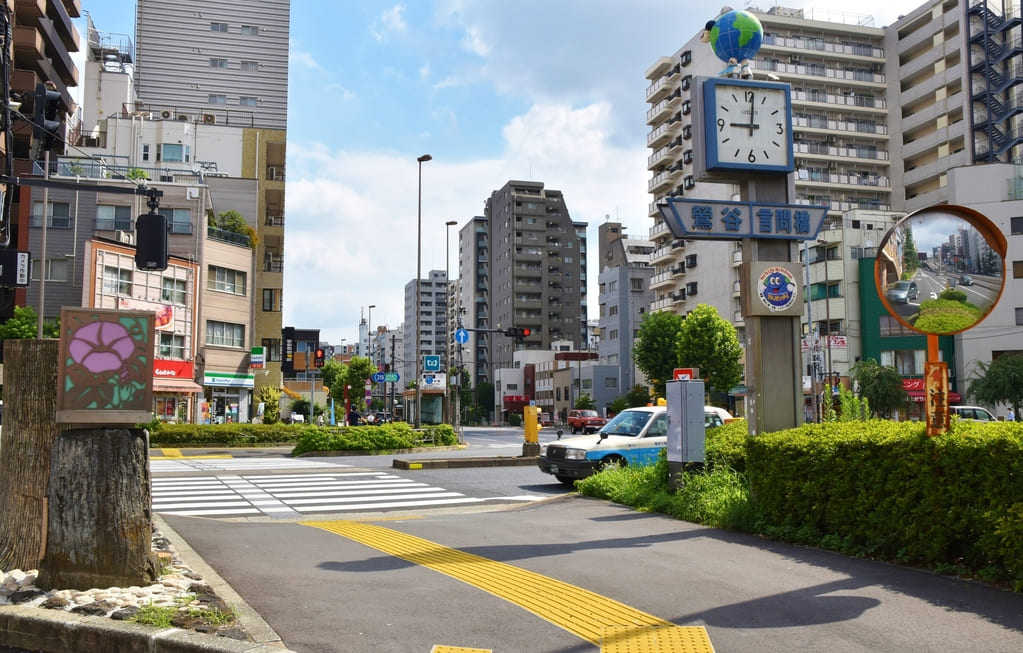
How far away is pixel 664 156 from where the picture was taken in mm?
77938

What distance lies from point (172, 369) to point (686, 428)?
135 feet

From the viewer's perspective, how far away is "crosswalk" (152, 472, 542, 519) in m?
A: 14.4

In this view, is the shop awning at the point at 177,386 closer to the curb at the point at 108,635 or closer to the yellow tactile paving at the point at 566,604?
the yellow tactile paving at the point at 566,604

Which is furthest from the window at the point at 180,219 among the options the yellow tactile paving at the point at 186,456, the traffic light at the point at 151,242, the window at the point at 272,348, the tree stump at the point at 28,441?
the tree stump at the point at 28,441

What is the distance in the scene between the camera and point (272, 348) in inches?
2502

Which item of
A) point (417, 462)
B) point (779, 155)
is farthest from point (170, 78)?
point (779, 155)

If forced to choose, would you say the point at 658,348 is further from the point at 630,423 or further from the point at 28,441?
the point at 28,441

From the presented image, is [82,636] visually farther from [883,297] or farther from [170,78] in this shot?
[170,78]

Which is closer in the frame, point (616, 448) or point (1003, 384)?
point (616, 448)

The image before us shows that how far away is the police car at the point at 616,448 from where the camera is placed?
54.9 feet

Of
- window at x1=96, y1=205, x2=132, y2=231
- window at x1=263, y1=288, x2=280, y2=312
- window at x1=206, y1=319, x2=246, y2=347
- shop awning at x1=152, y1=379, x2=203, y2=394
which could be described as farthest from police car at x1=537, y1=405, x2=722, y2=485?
window at x1=263, y1=288, x2=280, y2=312

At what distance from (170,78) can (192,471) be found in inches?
2713

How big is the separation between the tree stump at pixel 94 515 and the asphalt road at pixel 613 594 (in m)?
0.96

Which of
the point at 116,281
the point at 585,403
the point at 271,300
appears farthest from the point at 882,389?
the point at 116,281
